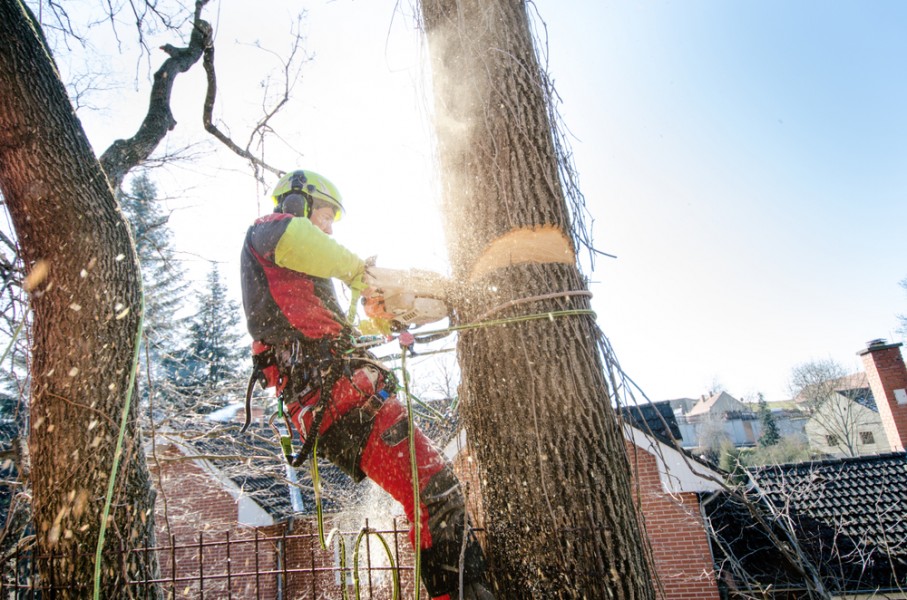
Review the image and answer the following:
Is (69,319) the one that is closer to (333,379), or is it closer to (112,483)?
(112,483)

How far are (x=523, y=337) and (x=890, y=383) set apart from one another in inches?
754

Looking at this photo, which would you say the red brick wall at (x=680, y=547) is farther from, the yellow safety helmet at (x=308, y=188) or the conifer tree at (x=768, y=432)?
the conifer tree at (x=768, y=432)

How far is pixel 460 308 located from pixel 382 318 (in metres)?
0.63

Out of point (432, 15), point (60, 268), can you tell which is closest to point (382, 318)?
point (432, 15)

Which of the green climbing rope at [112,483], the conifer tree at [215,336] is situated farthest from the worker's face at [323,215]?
the conifer tree at [215,336]

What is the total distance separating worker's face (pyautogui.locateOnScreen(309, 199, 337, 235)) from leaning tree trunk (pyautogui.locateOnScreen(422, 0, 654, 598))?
1.28 m

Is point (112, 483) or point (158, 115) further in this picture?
point (158, 115)

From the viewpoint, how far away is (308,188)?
2939 mm

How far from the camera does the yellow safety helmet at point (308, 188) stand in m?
2.88

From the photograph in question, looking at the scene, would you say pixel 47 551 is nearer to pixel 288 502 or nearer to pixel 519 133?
pixel 519 133

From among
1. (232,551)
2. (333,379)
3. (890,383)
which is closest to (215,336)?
(232,551)

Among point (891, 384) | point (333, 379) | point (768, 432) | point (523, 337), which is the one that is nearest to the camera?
point (523, 337)

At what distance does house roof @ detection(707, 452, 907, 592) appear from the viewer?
8203 millimetres

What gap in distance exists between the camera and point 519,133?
1865 mm
